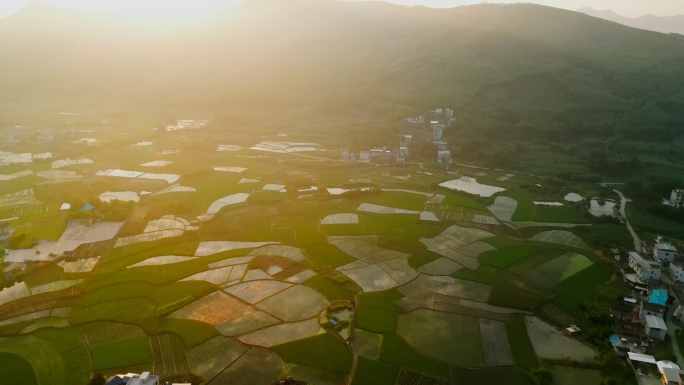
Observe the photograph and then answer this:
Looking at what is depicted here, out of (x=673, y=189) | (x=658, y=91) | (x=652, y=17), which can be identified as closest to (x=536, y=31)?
(x=658, y=91)

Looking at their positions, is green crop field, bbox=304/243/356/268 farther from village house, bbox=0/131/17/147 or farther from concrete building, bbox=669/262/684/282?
village house, bbox=0/131/17/147

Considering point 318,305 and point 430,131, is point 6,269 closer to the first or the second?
point 318,305

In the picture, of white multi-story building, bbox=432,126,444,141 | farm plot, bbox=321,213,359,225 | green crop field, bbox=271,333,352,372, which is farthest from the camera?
white multi-story building, bbox=432,126,444,141

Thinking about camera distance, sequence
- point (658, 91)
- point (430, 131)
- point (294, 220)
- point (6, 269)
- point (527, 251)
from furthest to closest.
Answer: point (658, 91)
point (430, 131)
point (294, 220)
point (527, 251)
point (6, 269)

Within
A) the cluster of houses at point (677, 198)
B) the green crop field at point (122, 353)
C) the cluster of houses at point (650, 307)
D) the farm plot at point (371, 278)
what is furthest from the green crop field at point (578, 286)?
the green crop field at point (122, 353)

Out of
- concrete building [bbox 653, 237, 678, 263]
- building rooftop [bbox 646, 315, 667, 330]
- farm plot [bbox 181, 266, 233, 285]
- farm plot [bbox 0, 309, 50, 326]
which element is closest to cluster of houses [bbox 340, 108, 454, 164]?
concrete building [bbox 653, 237, 678, 263]
